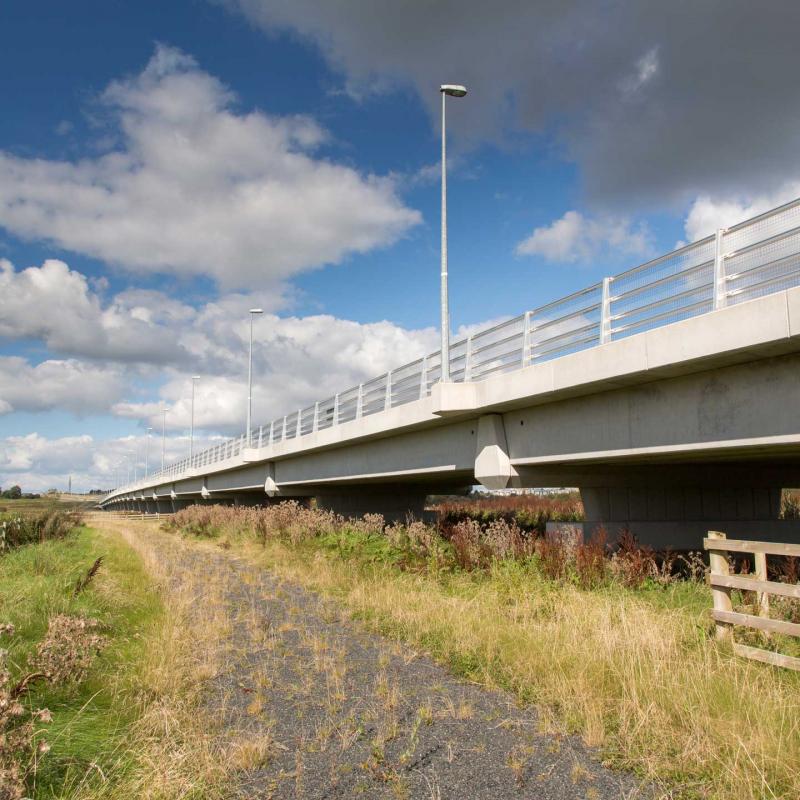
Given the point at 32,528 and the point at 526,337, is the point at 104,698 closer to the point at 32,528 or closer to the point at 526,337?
the point at 526,337

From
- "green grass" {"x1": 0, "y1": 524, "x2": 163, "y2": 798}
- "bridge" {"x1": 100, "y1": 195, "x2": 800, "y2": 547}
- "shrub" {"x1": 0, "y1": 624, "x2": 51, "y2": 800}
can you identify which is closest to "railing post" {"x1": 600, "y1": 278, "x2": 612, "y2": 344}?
"bridge" {"x1": 100, "y1": 195, "x2": 800, "y2": 547}

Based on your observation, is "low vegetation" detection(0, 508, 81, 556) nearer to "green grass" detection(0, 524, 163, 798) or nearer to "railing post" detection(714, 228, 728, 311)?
"green grass" detection(0, 524, 163, 798)

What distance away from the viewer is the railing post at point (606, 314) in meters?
10.9

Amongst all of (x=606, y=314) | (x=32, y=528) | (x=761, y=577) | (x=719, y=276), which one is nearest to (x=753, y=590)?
(x=761, y=577)

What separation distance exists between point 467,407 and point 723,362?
569 centimetres

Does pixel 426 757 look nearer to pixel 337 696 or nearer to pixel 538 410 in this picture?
pixel 337 696

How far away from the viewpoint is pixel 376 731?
16.6 ft

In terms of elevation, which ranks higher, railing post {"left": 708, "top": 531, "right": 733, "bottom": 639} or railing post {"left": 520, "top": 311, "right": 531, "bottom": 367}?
railing post {"left": 520, "top": 311, "right": 531, "bottom": 367}

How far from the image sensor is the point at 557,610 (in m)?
7.91

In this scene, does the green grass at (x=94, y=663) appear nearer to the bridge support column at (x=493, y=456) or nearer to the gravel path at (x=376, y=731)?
the gravel path at (x=376, y=731)

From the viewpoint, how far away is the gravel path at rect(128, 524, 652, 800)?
165 inches

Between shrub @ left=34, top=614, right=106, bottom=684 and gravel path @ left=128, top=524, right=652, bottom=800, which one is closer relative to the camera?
gravel path @ left=128, top=524, right=652, bottom=800

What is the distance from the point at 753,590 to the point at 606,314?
5500 millimetres

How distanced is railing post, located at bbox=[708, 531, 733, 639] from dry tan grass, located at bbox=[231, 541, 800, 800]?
19 cm
